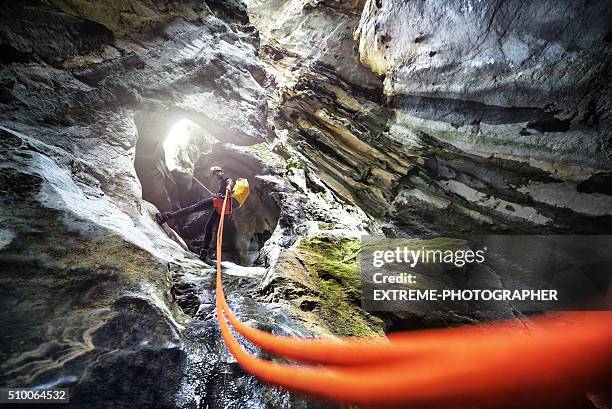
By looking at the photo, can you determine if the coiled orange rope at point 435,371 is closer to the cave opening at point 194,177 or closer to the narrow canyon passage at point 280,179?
the narrow canyon passage at point 280,179

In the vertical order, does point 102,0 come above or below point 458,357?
above

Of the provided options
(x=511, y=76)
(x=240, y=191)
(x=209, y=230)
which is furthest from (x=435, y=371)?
(x=209, y=230)

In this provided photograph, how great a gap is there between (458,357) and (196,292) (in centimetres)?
427

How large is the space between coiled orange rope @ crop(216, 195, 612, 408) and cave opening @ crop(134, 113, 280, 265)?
5.71 m

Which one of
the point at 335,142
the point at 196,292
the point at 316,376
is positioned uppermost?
the point at 335,142

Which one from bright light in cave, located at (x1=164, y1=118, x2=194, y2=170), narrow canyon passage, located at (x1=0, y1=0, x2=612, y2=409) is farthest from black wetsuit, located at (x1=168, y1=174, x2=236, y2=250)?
bright light in cave, located at (x1=164, y1=118, x2=194, y2=170)

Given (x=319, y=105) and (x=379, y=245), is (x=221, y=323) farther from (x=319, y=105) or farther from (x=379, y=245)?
(x=319, y=105)

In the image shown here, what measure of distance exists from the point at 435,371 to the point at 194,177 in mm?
11786

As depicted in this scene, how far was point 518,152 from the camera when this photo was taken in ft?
23.1

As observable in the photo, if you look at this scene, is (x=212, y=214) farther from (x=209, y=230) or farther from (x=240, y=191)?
(x=240, y=191)

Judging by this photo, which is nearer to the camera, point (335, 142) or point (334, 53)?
point (335, 142)

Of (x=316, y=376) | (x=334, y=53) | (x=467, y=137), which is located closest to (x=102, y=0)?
(x=334, y=53)

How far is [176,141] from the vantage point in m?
13.6

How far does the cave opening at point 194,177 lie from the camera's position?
34.7 ft
